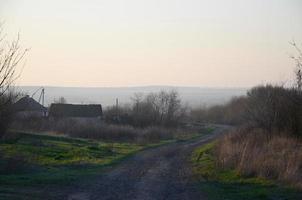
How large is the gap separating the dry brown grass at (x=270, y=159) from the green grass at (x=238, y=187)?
415mm

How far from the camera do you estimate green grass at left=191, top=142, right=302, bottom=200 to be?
1495 centimetres

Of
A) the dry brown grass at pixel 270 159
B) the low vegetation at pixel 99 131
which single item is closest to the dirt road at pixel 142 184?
the dry brown grass at pixel 270 159

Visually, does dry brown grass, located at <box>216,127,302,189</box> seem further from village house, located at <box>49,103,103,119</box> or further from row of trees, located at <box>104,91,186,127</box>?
village house, located at <box>49,103,103,119</box>

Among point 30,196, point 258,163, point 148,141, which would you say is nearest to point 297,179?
point 258,163

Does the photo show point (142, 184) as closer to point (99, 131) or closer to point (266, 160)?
point (266, 160)

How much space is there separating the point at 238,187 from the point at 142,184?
10.7 ft

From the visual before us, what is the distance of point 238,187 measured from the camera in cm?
1686

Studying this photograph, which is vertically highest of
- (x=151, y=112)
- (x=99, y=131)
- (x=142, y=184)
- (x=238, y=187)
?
(x=151, y=112)

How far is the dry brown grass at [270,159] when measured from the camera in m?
17.2

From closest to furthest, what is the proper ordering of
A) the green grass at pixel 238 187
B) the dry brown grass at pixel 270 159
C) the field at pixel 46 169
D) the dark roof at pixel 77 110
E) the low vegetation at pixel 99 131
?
the green grass at pixel 238 187 → the field at pixel 46 169 → the dry brown grass at pixel 270 159 → the low vegetation at pixel 99 131 → the dark roof at pixel 77 110

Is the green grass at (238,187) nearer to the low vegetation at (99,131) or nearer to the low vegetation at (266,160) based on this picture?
the low vegetation at (266,160)

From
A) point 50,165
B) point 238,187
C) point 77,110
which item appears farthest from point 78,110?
point 238,187

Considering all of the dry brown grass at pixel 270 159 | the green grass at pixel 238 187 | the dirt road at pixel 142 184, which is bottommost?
the dirt road at pixel 142 184

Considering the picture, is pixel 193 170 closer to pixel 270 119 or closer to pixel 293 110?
pixel 293 110
